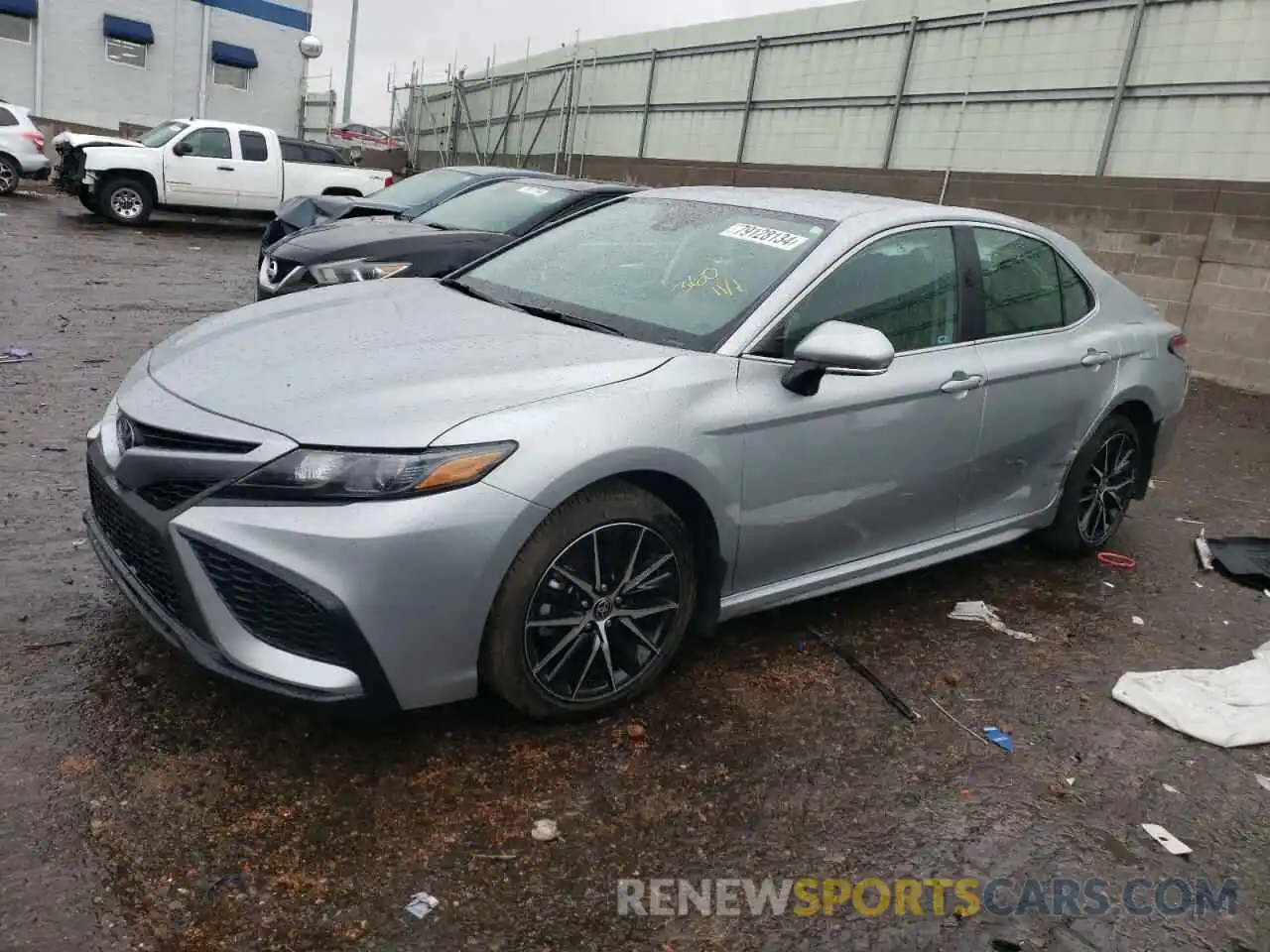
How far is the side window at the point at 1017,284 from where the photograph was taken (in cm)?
417

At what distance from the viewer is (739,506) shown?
3221 mm

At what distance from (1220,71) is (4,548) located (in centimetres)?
1086

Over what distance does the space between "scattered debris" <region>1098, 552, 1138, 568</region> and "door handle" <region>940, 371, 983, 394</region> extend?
1.69 meters

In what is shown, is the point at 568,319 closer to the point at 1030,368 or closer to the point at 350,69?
the point at 1030,368

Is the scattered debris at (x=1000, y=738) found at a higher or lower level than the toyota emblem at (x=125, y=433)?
lower

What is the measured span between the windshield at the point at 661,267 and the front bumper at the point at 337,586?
3.41ft

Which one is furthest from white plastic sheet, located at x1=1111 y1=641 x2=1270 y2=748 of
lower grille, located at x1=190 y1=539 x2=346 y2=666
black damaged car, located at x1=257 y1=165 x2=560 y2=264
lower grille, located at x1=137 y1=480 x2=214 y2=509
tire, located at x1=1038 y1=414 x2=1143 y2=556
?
black damaged car, located at x1=257 y1=165 x2=560 y2=264

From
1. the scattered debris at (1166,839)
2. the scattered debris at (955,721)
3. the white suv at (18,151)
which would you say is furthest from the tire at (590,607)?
the white suv at (18,151)

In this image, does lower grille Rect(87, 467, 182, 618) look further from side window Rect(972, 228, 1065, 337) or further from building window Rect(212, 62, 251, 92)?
building window Rect(212, 62, 251, 92)

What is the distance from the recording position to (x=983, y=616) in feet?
14.0

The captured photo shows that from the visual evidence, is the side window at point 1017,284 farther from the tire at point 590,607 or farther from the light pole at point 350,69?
the light pole at point 350,69

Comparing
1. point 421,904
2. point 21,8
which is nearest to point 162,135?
point 21,8

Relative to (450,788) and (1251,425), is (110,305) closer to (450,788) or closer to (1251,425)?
(450,788)

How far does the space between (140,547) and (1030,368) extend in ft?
10.9
